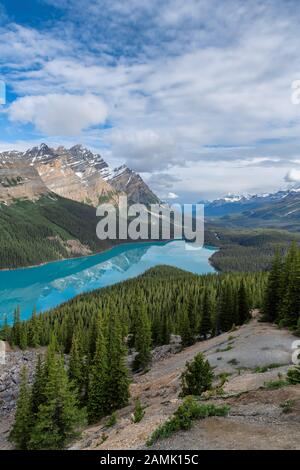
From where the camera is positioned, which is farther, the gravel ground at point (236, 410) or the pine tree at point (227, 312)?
the pine tree at point (227, 312)

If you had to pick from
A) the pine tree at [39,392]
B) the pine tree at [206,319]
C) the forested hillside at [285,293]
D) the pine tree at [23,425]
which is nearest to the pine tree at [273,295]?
the forested hillside at [285,293]

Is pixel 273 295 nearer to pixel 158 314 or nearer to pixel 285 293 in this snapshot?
pixel 285 293

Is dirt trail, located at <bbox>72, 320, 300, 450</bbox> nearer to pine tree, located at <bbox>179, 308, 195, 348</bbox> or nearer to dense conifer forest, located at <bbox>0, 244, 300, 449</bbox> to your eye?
dense conifer forest, located at <bbox>0, 244, 300, 449</bbox>

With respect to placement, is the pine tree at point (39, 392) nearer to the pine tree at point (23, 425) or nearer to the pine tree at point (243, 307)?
the pine tree at point (23, 425)

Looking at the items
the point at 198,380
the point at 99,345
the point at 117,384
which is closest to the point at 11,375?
the point at 99,345

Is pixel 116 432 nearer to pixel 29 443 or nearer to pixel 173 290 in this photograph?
pixel 29 443
